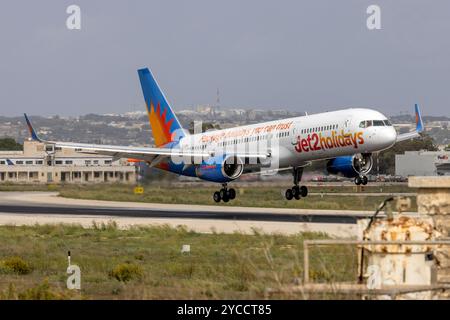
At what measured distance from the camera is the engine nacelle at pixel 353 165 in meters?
52.4

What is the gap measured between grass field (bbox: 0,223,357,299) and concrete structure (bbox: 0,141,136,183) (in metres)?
97.9

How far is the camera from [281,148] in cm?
5425

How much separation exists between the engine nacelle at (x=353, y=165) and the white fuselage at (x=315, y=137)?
1.23 metres

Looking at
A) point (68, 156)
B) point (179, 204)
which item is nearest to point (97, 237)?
point (179, 204)

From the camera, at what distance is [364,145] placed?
1978 inches

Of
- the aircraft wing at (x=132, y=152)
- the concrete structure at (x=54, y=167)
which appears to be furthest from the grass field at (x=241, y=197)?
the concrete structure at (x=54, y=167)

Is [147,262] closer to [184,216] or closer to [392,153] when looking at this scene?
[184,216]

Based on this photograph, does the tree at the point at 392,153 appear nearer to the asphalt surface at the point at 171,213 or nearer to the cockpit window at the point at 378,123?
the asphalt surface at the point at 171,213

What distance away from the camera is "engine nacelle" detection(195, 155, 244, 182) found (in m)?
55.3

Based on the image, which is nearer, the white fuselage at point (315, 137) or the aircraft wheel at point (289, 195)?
the white fuselage at point (315, 137)

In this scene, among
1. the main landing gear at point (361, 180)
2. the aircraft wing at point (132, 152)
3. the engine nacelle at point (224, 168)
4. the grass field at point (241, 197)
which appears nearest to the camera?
the main landing gear at point (361, 180)

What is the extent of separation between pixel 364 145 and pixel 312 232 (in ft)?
40.3

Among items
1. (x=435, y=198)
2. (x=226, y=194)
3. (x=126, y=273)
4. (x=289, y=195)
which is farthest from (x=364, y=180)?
Result: (x=435, y=198)

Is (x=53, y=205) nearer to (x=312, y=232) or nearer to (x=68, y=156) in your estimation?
(x=312, y=232)
